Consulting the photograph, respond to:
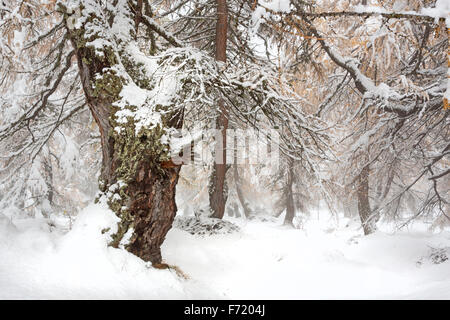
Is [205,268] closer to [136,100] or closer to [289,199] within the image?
[136,100]

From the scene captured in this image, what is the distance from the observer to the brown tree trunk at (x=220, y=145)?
619 centimetres

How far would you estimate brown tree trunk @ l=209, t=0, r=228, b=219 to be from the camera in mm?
6191

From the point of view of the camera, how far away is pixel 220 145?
22.7 ft

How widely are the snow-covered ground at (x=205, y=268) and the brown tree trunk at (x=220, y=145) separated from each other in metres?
1.21

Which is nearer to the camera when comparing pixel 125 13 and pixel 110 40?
pixel 110 40

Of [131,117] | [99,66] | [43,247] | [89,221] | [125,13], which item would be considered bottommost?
[43,247]

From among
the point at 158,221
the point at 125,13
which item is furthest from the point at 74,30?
the point at 158,221

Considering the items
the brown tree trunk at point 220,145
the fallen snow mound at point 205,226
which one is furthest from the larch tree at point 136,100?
the fallen snow mound at point 205,226

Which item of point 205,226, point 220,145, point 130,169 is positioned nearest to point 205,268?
point 205,226

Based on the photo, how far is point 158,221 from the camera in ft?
11.2

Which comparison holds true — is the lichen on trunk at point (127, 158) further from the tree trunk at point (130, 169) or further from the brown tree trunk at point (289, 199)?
the brown tree trunk at point (289, 199)

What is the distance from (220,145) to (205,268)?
3.02m

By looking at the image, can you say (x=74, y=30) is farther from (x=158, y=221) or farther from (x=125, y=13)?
(x=158, y=221)

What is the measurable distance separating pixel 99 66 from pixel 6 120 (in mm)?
4067
